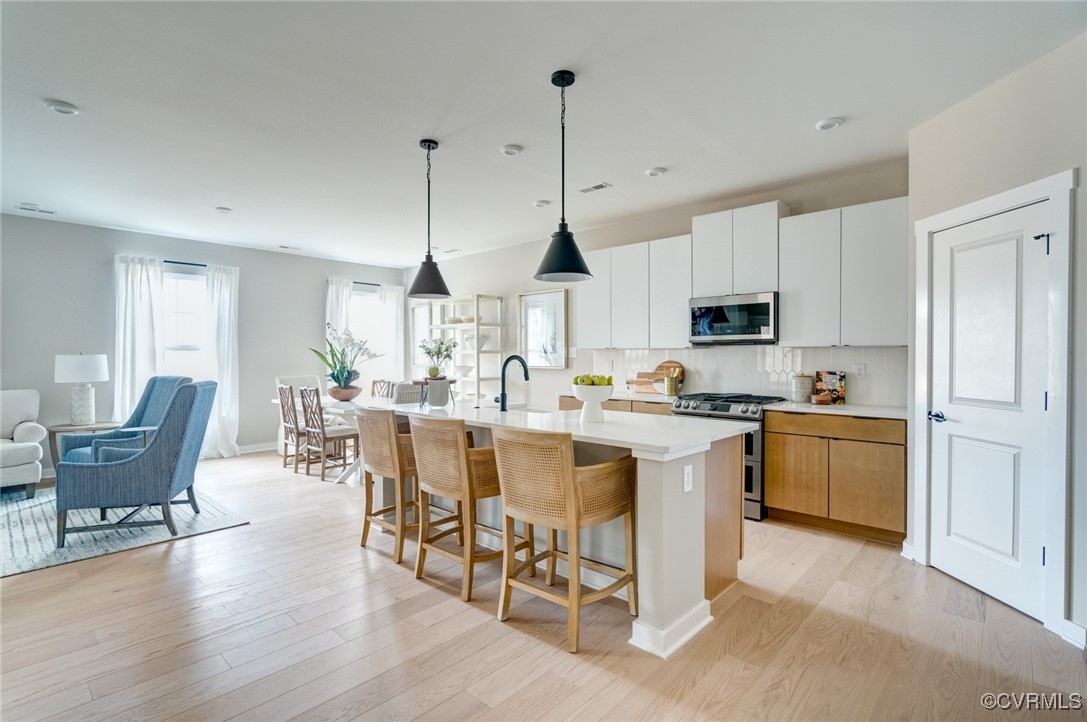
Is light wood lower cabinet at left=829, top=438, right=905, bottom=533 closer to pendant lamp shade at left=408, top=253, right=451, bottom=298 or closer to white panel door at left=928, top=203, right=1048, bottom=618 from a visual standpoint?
white panel door at left=928, top=203, right=1048, bottom=618

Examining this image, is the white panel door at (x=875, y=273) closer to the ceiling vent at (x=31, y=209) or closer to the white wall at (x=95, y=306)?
the white wall at (x=95, y=306)

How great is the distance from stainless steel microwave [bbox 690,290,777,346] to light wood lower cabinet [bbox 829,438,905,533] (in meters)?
1.03

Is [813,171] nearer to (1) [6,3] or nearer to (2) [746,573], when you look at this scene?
(2) [746,573]

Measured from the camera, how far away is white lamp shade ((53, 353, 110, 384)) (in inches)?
194

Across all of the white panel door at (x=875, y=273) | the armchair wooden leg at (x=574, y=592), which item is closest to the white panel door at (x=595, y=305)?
Answer: the white panel door at (x=875, y=273)

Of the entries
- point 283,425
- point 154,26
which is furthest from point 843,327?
point 283,425

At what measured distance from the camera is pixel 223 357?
21.3 ft

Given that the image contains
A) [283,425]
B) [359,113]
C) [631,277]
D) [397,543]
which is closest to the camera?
[359,113]

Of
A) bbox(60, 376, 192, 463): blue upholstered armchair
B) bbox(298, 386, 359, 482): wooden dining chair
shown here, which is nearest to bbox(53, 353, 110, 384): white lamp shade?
bbox(60, 376, 192, 463): blue upholstered armchair

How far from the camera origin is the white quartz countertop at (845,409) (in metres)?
3.52

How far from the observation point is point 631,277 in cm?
517

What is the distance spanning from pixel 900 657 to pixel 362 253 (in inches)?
274

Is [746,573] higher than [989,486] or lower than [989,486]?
lower

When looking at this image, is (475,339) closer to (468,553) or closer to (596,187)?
(596,187)
